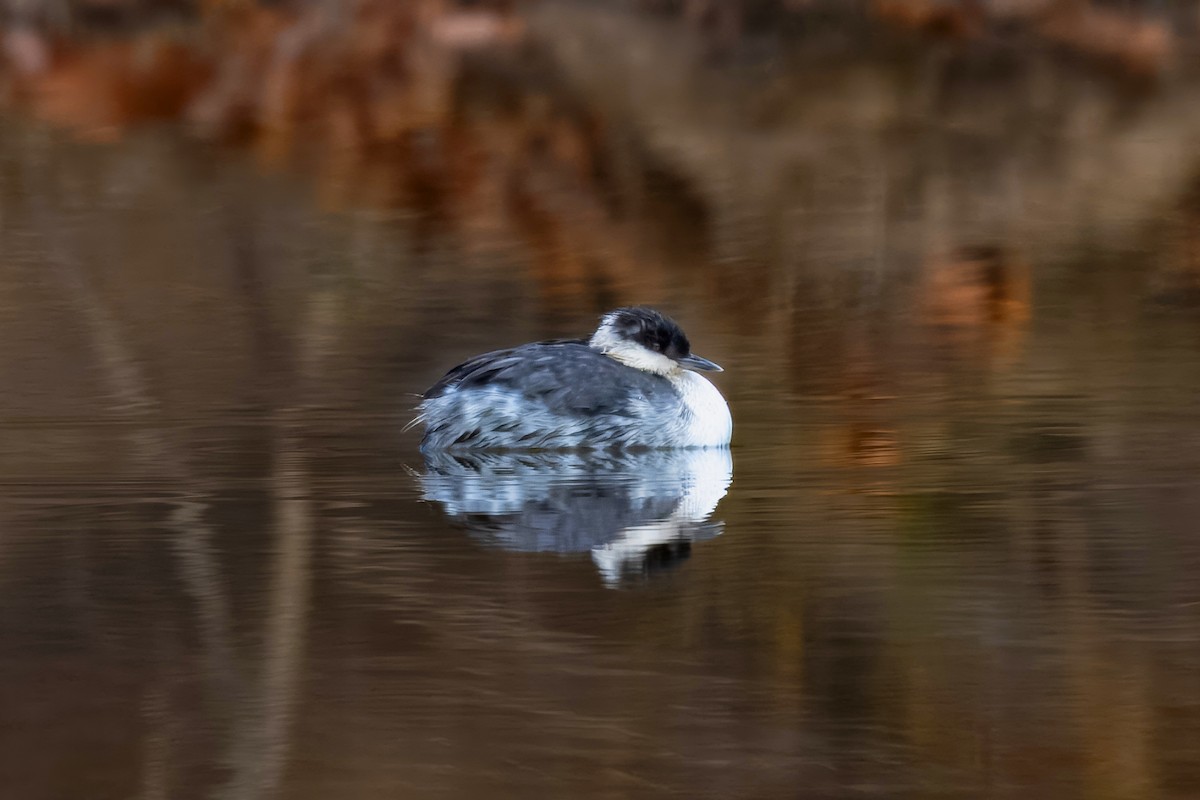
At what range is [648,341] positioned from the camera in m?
8.88

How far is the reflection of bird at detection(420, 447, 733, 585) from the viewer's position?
6.65m

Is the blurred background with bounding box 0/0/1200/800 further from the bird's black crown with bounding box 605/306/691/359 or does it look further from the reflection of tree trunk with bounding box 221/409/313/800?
the bird's black crown with bounding box 605/306/691/359

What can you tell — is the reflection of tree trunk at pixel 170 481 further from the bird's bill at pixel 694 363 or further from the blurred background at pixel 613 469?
the bird's bill at pixel 694 363

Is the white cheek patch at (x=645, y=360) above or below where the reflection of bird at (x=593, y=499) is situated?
above

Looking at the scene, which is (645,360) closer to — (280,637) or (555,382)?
(555,382)

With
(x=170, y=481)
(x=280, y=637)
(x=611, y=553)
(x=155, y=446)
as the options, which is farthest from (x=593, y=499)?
(x=280, y=637)

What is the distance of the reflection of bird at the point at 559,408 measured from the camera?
847 centimetres

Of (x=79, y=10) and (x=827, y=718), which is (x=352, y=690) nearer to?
(x=827, y=718)

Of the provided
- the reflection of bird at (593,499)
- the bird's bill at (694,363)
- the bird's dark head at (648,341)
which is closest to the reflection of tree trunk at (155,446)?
the reflection of bird at (593,499)

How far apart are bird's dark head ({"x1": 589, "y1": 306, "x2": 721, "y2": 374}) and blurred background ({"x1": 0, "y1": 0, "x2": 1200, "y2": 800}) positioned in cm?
44

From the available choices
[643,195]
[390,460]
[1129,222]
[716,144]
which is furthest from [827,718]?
[716,144]

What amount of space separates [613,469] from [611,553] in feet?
5.50

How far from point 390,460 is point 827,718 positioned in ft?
11.7

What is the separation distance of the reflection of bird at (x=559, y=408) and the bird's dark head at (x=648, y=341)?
0.24m
